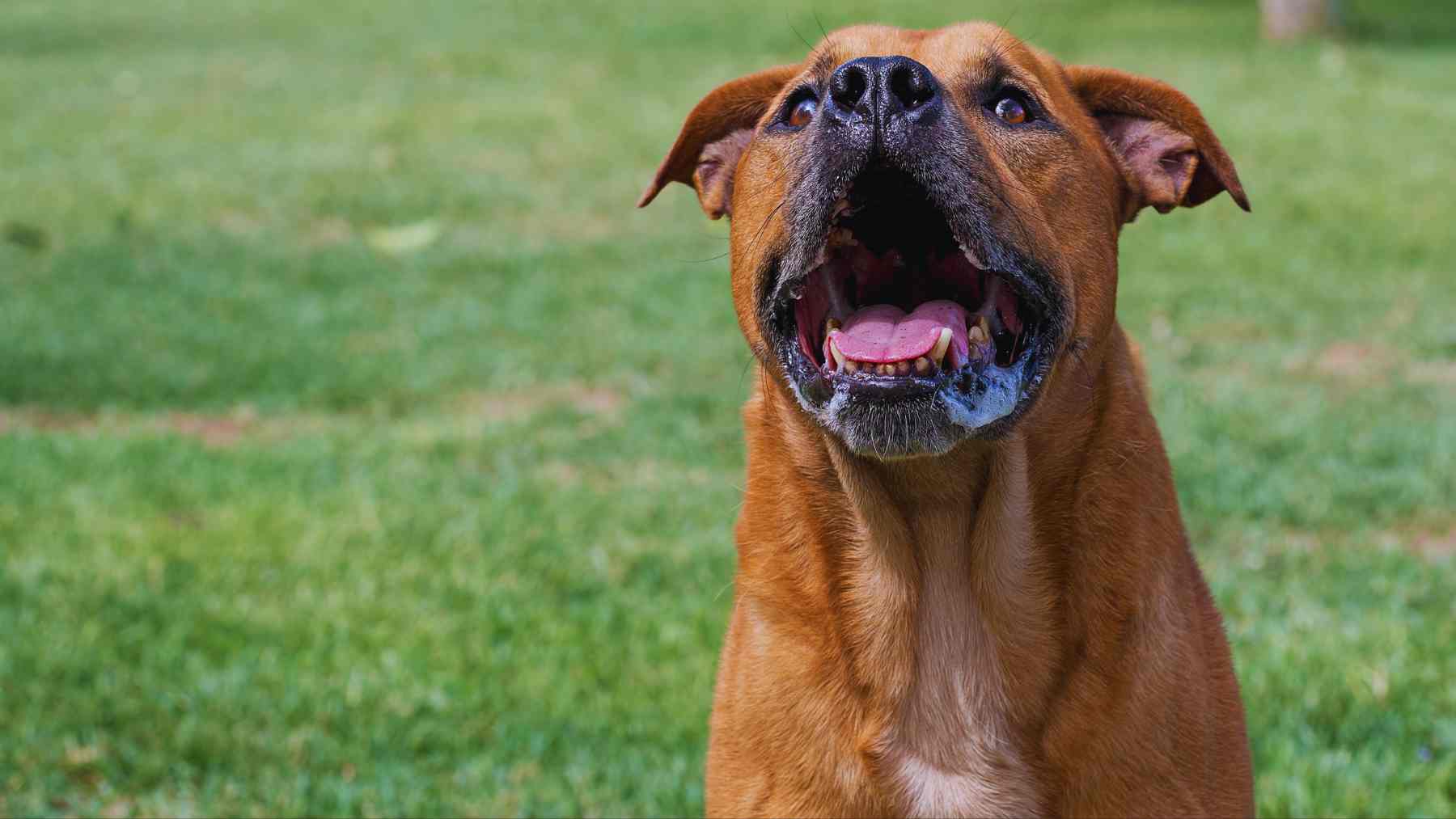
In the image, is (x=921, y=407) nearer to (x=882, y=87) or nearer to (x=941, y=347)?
(x=941, y=347)

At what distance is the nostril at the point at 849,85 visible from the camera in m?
2.99

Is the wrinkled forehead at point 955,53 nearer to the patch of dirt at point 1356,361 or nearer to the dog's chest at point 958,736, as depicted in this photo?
the dog's chest at point 958,736

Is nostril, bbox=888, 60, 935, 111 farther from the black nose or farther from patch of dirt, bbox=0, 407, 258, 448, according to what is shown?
patch of dirt, bbox=0, 407, 258, 448

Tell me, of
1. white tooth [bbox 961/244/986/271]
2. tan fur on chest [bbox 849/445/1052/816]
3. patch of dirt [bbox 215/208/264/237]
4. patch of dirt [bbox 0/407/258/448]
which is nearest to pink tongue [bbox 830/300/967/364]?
white tooth [bbox 961/244/986/271]

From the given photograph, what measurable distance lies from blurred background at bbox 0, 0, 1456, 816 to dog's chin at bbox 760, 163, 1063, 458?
170 cm

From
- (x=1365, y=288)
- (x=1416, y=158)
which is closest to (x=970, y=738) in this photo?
(x=1365, y=288)

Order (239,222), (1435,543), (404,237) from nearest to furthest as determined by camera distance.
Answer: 1. (1435,543)
2. (404,237)
3. (239,222)

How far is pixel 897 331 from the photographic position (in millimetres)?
3104

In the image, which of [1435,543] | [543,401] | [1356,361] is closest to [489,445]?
[543,401]

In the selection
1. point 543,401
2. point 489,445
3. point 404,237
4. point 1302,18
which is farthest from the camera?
point 1302,18

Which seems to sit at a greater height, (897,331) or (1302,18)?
(897,331)

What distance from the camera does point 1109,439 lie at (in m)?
3.23

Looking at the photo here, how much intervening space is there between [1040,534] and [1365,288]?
787 centimetres

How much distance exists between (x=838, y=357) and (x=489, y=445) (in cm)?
463
